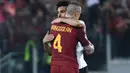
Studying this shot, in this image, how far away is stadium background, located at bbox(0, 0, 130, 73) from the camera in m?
11.3

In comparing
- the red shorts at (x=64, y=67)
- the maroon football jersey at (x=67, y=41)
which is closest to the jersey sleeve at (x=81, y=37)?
the maroon football jersey at (x=67, y=41)

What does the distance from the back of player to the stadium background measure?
465 centimetres

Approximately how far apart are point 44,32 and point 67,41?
475cm

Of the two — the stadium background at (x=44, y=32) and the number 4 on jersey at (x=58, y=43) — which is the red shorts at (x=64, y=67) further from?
the stadium background at (x=44, y=32)

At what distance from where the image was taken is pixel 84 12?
1120 centimetres

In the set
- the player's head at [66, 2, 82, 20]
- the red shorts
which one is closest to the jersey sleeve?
the player's head at [66, 2, 82, 20]

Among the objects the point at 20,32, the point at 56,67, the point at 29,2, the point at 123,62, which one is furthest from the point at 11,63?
the point at 56,67

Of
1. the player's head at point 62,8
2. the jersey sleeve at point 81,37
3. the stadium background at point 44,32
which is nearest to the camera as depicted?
the jersey sleeve at point 81,37

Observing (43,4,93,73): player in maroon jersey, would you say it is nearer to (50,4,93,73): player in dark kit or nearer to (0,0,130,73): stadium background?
(50,4,93,73): player in dark kit

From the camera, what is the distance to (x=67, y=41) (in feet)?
21.4

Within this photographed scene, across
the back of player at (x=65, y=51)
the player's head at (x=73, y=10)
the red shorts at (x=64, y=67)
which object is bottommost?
the red shorts at (x=64, y=67)

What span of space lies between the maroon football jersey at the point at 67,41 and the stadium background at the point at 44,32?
4.66 m

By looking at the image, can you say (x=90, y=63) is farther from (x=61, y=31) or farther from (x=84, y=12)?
(x=61, y=31)

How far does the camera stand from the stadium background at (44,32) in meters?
11.3
